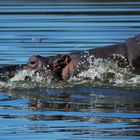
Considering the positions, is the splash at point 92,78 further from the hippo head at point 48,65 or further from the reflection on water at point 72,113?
the reflection on water at point 72,113

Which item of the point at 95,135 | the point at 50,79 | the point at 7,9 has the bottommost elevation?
the point at 95,135

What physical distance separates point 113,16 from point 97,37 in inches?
175

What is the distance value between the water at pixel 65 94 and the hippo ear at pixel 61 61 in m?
0.40

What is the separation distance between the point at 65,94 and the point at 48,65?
1123 millimetres

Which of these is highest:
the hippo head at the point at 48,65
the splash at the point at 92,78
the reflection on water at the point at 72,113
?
the hippo head at the point at 48,65

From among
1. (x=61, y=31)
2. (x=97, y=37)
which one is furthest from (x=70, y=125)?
(x=61, y=31)

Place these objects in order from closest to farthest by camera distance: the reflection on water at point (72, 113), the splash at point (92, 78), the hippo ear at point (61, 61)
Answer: the reflection on water at point (72, 113) < the splash at point (92, 78) < the hippo ear at point (61, 61)

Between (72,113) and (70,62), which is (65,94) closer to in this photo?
(70,62)

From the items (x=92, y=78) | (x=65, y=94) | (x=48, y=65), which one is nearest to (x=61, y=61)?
(x=48, y=65)

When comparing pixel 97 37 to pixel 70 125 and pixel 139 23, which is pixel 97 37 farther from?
pixel 70 125

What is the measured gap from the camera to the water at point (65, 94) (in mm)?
9328

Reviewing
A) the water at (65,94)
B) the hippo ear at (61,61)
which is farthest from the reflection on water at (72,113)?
the hippo ear at (61,61)

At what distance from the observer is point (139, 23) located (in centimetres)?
2056

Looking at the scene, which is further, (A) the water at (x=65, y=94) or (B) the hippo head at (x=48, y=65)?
(B) the hippo head at (x=48, y=65)
